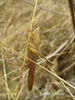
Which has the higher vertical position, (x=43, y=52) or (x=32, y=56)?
(x=32, y=56)

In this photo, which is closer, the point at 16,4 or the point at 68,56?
the point at 68,56

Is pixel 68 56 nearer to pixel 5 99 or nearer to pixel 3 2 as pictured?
pixel 5 99

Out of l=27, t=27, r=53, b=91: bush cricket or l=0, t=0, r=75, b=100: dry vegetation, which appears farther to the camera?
l=0, t=0, r=75, b=100: dry vegetation

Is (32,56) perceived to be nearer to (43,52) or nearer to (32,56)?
(32,56)

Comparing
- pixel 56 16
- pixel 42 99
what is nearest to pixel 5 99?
pixel 42 99

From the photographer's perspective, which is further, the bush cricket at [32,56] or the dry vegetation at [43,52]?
the dry vegetation at [43,52]

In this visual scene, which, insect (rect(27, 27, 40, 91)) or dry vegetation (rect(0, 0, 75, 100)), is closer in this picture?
insect (rect(27, 27, 40, 91))

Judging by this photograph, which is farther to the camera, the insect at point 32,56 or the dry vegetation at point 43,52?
the dry vegetation at point 43,52

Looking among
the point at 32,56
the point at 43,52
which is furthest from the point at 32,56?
the point at 43,52
